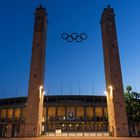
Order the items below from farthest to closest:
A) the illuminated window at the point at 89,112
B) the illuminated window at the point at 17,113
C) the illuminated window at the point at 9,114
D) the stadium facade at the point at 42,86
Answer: the illuminated window at the point at 9,114 < the illuminated window at the point at 17,113 < the illuminated window at the point at 89,112 < the stadium facade at the point at 42,86

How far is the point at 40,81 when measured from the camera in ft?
116

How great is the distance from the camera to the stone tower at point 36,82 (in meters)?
32.8

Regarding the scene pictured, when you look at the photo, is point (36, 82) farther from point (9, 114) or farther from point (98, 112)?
point (9, 114)

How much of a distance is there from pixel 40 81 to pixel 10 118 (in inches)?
1450

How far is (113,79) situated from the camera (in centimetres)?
3503

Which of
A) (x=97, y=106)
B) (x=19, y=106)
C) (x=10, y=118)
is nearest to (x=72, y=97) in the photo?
(x=97, y=106)

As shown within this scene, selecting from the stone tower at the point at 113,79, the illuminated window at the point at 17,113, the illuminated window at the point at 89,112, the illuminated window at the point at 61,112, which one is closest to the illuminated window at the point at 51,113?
the illuminated window at the point at 61,112

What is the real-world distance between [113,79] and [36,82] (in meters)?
13.2

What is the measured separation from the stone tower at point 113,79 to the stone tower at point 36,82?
11825 millimetres

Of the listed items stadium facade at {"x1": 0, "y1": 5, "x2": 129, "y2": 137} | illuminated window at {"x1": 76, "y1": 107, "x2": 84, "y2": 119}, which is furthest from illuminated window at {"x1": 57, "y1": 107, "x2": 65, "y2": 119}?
stadium facade at {"x1": 0, "y1": 5, "x2": 129, "y2": 137}

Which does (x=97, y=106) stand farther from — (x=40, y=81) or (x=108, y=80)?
(x=40, y=81)

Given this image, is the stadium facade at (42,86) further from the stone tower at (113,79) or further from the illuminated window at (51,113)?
the illuminated window at (51,113)

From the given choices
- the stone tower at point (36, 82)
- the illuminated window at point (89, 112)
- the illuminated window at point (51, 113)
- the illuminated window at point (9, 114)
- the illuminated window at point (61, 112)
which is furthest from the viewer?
the illuminated window at point (9, 114)

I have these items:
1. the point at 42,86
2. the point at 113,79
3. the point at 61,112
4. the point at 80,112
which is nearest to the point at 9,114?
the point at 61,112
